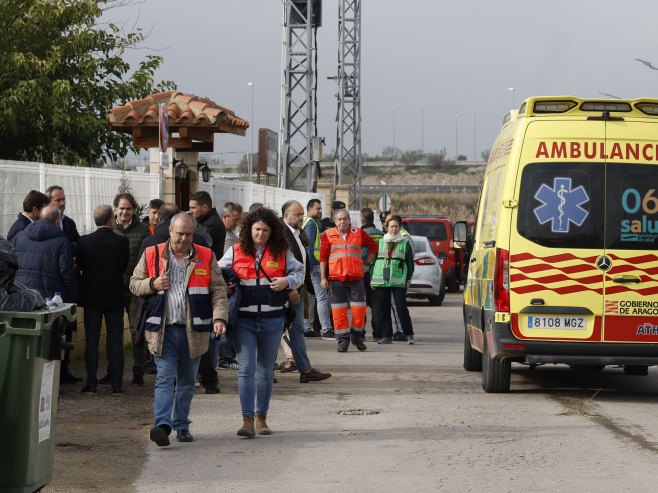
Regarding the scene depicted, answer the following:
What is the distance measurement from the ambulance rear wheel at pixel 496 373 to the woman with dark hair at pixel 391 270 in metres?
5.52

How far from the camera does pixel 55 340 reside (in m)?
7.21

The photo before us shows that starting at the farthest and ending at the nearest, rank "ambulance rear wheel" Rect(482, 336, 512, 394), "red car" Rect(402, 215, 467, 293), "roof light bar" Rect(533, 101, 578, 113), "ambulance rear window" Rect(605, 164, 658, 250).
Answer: "red car" Rect(402, 215, 467, 293), "ambulance rear wheel" Rect(482, 336, 512, 394), "roof light bar" Rect(533, 101, 578, 113), "ambulance rear window" Rect(605, 164, 658, 250)

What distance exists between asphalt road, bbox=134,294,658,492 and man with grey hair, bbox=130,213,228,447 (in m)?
0.37

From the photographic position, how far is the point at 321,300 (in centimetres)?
1842

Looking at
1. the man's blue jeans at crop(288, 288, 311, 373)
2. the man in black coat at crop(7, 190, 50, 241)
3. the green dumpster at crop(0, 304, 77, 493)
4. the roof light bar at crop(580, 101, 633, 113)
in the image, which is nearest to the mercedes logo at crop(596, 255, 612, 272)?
the roof light bar at crop(580, 101, 633, 113)

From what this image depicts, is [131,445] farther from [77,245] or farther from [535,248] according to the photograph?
[535,248]

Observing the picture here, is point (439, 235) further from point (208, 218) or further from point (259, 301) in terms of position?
point (259, 301)

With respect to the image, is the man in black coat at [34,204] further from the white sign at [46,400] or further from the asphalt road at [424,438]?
the white sign at [46,400]

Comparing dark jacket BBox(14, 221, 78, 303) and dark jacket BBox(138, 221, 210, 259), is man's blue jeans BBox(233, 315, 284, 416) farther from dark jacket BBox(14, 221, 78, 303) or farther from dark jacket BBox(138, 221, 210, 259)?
dark jacket BBox(14, 221, 78, 303)

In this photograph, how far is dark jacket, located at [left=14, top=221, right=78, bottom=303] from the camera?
1219 cm

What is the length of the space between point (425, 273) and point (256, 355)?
57.2ft

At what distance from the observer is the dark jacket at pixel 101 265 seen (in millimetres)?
12695

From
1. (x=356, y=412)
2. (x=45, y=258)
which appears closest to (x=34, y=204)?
(x=45, y=258)

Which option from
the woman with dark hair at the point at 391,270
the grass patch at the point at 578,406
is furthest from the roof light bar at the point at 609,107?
the woman with dark hair at the point at 391,270
